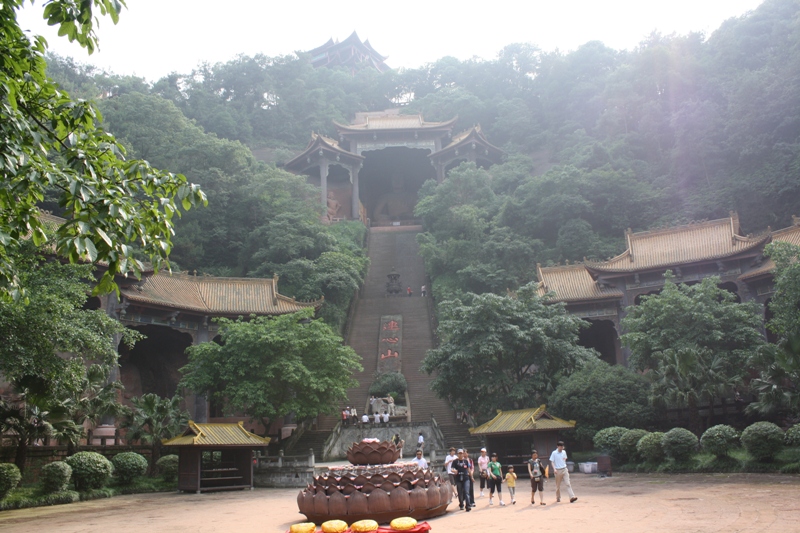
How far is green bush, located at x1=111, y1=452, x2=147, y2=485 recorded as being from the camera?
20.2 meters

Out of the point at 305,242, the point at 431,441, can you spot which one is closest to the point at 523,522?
the point at 431,441

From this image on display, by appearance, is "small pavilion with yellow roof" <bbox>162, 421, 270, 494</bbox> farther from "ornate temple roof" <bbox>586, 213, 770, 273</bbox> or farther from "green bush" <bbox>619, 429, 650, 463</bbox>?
"ornate temple roof" <bbox>586, 213, 770, 273</bbox>

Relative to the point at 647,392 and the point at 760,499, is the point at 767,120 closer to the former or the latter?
the point at 647,392

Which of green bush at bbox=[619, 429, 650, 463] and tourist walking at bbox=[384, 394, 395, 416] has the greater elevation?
tourist walking at bbox=[384, 394, 395, 416]

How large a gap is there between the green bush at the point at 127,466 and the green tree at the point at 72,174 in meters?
15.0

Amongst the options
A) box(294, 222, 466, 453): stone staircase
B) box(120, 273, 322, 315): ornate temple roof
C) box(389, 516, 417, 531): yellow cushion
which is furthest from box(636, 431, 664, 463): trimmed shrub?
box(120, 273, 322, 315): ornate temple roof

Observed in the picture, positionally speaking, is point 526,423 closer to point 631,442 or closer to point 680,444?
point 631,442

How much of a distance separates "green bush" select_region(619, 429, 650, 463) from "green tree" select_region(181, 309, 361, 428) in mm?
9395

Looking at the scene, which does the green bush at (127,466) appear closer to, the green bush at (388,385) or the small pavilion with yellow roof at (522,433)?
the small pavilion with yellow roof at (522,433)

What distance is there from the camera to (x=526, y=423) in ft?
66.0

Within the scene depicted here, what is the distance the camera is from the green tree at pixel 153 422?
860 inches

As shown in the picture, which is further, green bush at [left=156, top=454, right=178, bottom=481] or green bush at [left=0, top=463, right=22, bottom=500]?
green bush at [left=156, top=454, right=178, bottom=481]

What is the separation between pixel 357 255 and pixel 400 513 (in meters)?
31.4

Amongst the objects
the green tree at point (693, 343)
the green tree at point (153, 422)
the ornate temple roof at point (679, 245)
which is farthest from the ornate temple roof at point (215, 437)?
the ornate temple roof at point (679, 245)
